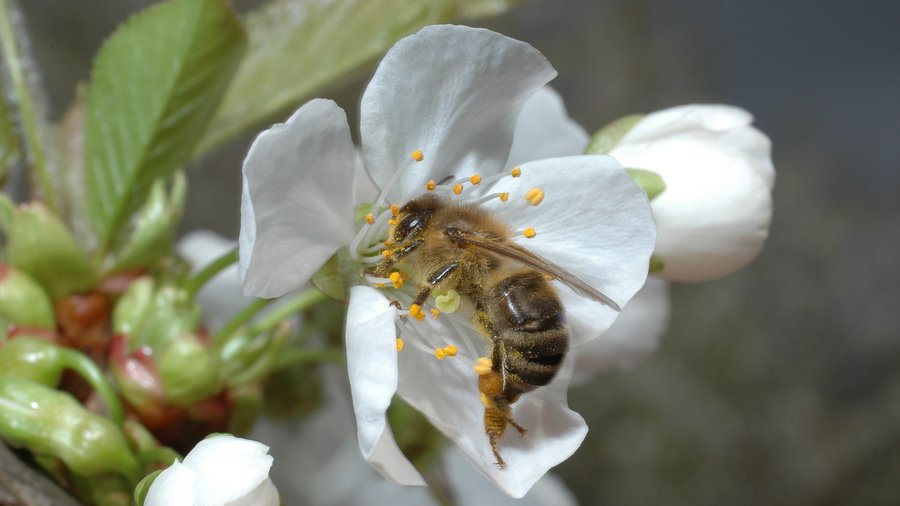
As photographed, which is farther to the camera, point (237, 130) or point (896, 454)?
point (896, 454)

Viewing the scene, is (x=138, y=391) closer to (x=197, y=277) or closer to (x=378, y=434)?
(x=197, y=277)

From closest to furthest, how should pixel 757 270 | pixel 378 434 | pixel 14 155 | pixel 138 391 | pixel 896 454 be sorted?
pixel 378 434, pixel 138 391, pixel 14 155, pixel 896 454, pixel 757 270

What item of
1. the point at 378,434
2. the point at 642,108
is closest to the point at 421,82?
the point at 378,434

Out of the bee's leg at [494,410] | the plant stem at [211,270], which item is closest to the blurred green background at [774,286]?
the plant stem at [211,270]

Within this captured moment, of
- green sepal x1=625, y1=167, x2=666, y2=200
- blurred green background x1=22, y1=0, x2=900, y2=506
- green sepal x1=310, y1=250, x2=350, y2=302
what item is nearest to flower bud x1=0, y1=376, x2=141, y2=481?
green sepal x1=310, y1=250, x2=350, y2=302

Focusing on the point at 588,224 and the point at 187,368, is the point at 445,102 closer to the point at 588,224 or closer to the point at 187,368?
the point at 588,224

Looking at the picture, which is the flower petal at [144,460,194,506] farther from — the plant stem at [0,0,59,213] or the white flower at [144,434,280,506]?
the plant stem at [0,0,59,213]

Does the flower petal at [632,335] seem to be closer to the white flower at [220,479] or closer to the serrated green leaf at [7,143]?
the white flower at [220,479]
